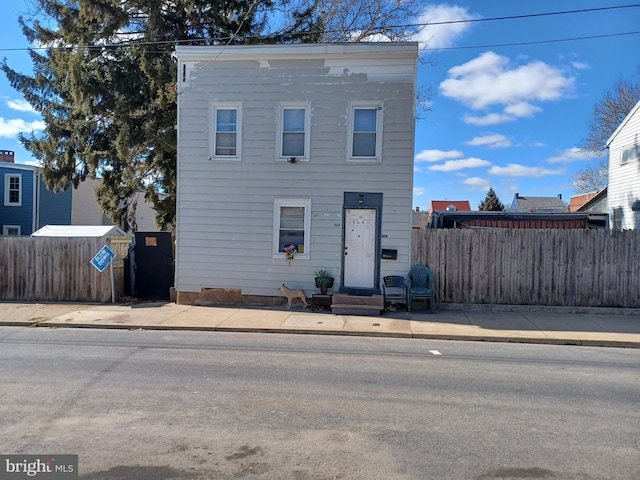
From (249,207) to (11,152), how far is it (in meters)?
23.5

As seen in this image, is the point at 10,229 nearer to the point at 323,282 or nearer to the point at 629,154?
the point at 323,282

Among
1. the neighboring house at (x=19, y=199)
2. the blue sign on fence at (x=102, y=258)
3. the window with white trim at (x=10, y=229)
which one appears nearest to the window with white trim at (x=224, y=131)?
the blue sign on fence at (x=102, y=258)

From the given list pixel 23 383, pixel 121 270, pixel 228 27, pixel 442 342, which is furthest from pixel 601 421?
pixel 228 27

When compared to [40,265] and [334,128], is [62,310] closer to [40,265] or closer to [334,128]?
[40,265]

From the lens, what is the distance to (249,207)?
12.0 m

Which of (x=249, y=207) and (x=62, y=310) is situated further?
(x=249, y=207)

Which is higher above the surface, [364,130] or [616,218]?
[364,130]

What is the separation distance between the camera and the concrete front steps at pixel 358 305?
10766 mm

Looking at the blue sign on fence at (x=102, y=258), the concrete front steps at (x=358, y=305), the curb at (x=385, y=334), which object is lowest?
the curb at (x=385, y=334)

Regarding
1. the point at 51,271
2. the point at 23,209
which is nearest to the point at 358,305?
the point at 51,271

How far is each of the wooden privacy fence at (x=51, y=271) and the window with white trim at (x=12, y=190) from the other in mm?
14679

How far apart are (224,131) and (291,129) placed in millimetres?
1813

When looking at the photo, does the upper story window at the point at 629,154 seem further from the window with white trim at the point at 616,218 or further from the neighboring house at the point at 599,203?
the neighboring house at the point at 599,203

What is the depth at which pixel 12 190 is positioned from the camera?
2467 centimetres
